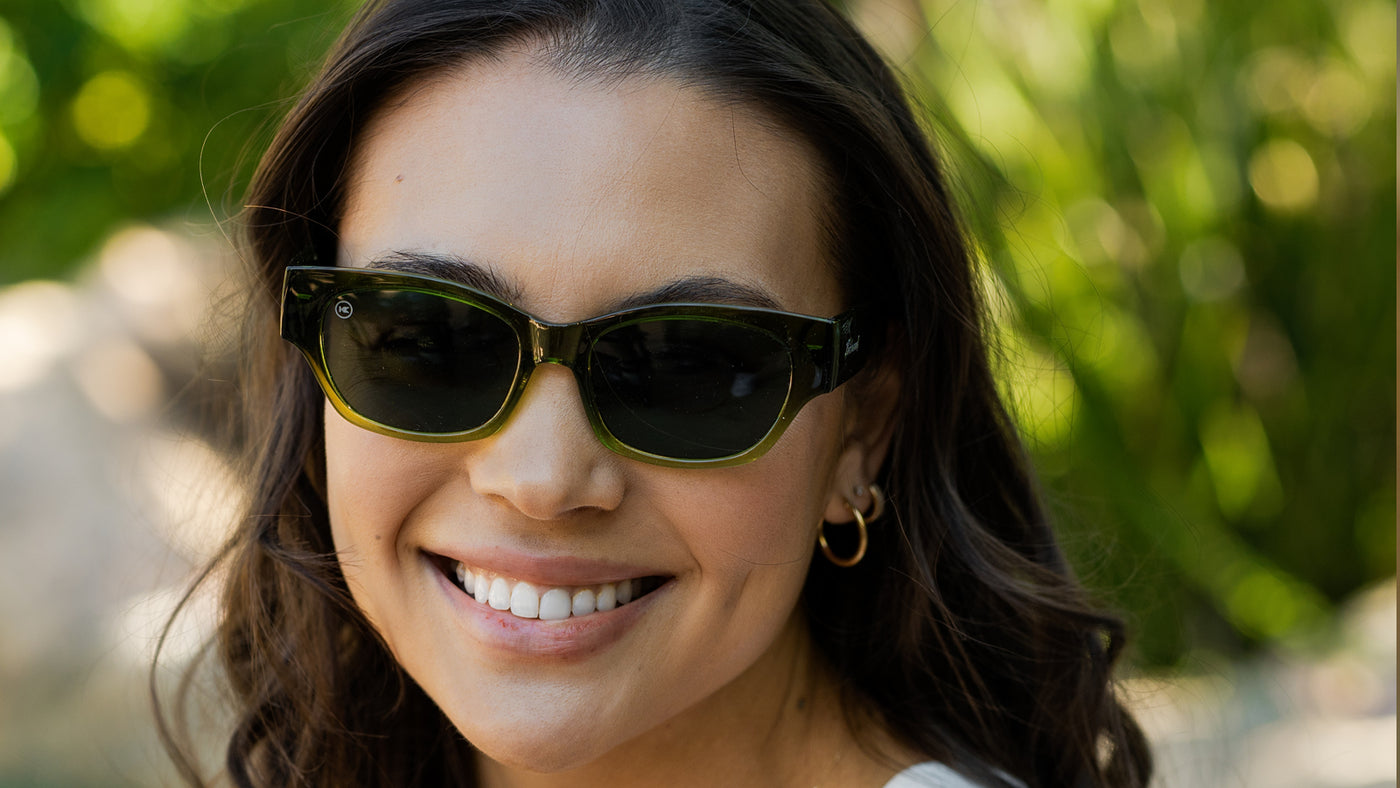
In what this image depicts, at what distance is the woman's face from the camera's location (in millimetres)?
1604

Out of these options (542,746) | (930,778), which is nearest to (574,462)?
(542,746)

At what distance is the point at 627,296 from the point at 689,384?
15 centimetres

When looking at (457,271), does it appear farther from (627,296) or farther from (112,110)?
(112,110)

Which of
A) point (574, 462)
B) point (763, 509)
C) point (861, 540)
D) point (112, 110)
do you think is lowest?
point (861, 540)

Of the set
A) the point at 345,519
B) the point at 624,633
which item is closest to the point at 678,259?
the point at 624,633

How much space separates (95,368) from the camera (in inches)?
204

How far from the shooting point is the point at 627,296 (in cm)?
160

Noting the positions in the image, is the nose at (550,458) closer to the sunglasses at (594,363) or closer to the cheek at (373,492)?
the sunglasses at (594,363)

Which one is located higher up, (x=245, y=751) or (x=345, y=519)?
(x=345, y=519)

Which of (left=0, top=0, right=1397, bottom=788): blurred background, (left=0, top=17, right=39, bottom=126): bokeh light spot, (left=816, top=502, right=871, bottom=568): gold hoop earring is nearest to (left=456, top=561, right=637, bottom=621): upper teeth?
(left=816, top=502, right=871, bottom=568): gold hoop earring

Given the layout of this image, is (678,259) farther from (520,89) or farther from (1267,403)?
(1267,403)

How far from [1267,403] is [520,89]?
397cm

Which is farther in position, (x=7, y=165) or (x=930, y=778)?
(x=7, y=165)

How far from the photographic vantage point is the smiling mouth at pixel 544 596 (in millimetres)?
1704
